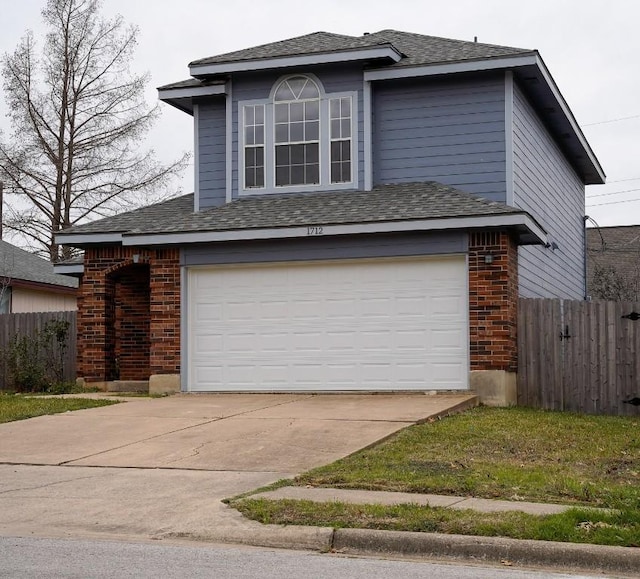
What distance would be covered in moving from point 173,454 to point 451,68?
31.9 feet

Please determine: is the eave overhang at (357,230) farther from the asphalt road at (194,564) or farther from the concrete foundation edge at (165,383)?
the asphalt road at (194,564)

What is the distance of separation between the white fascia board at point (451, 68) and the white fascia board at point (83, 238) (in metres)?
5.60

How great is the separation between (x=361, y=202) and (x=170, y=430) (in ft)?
20.7

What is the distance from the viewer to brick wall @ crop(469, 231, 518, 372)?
16531mm

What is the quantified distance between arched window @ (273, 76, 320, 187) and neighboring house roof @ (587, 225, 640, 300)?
16.5 meters

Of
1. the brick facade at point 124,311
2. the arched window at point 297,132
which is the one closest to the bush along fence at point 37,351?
the brick facade at point 124,311

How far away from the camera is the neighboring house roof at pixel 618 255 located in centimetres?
3419

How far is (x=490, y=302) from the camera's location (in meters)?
16.6

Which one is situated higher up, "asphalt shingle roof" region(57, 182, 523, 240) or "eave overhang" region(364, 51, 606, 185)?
"eave overhang" region(364, 51, 606, 185)

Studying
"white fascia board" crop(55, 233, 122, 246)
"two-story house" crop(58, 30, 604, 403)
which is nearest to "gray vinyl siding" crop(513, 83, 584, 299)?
"two-story house" crop(58, 30, 604, 403)

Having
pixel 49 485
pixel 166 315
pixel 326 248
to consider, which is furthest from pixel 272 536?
pixel 166 315

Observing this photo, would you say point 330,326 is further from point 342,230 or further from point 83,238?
point 83,238

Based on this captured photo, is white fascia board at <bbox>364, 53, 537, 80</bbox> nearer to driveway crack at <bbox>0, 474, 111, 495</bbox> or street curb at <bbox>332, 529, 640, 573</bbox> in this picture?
driveway crack at <bbox>0, 474, 111, 495</bbox>

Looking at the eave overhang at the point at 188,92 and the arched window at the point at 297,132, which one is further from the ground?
the eave overhang at the point at 188,92
